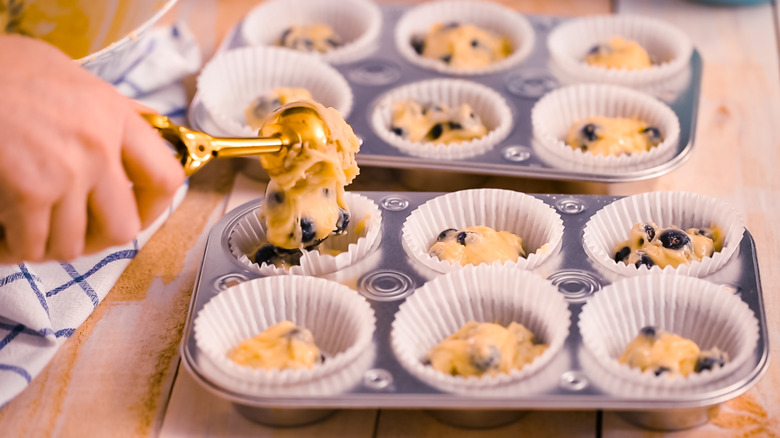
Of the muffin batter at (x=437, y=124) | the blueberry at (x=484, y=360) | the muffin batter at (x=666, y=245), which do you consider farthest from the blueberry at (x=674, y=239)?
the muffin batter at (x=437, y=124)

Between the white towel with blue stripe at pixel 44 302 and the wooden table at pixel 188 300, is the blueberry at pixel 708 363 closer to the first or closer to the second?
the wooden table at pixel 188 300

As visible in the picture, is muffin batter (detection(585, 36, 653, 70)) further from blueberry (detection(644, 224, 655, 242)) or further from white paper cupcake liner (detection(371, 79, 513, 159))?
blueberry (detection(644, 224, 655, 242))

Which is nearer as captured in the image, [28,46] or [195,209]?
[28,46]

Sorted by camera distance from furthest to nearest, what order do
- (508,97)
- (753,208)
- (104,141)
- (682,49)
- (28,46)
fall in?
(682,49) → (508,97) → (753,208) → (28,46) → (104,141)

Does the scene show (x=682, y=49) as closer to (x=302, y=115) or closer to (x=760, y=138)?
(x=760, y=138)

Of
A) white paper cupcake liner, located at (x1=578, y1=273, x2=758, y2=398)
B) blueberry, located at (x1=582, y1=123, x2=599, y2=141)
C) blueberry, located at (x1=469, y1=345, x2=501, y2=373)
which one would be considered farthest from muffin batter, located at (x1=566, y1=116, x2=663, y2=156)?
blueberry, located at (x1=469, y1=345, x2=501, y2=373)

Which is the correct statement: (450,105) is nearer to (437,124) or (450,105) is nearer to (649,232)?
(437,124)

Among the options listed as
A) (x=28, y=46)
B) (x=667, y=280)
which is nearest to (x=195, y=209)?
(x=28, y=46)
